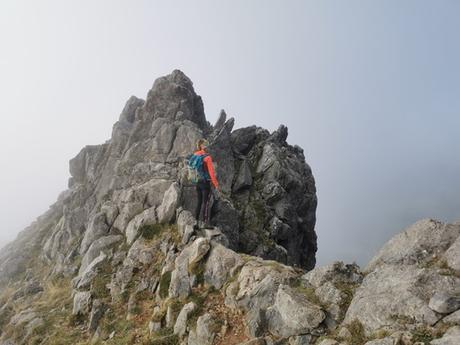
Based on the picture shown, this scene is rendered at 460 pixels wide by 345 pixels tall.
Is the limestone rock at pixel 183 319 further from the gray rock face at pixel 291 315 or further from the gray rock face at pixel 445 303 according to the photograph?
the gray rock face at pixel 445 303

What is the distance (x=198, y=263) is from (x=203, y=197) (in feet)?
17.1

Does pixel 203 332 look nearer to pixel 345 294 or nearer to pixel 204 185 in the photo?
pixel 345 294

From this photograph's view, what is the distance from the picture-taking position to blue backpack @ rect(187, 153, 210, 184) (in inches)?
862

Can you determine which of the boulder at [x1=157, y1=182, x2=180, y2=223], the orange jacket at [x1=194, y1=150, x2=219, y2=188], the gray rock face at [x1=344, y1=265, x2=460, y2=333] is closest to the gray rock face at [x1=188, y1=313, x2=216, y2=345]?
the gray rock face at [x1=344, y1=265, x2=460, y2=333]

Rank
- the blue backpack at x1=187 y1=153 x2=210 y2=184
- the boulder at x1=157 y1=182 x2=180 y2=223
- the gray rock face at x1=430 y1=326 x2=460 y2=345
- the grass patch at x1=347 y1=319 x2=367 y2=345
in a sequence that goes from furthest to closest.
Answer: the boulder at x1=157 y1=182 x2=180 y2=223 < the blue backpack at x1=187 y1=153 x2=210 y2=184 < the grass patch at x1=347 y1=319 x2=367 y2=345 < the gray rock face at x1=430 y1=326 x2=460 y2=345

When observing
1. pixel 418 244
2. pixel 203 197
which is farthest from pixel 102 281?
pixel 418 244

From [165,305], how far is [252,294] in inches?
168

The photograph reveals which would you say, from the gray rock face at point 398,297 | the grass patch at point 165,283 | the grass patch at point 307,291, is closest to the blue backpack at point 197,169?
the grass patch at point 165,283

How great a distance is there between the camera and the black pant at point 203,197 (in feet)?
74.3

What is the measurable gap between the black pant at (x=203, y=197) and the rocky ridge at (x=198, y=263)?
3.18ft

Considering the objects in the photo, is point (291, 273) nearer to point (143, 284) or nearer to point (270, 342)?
point (270, 342)

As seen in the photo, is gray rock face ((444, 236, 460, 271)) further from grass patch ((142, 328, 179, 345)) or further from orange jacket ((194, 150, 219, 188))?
orange jacket ((194, 150, 219, 188))

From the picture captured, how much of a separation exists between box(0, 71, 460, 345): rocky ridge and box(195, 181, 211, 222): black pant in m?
0.97

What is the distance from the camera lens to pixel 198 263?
60.8 ft
